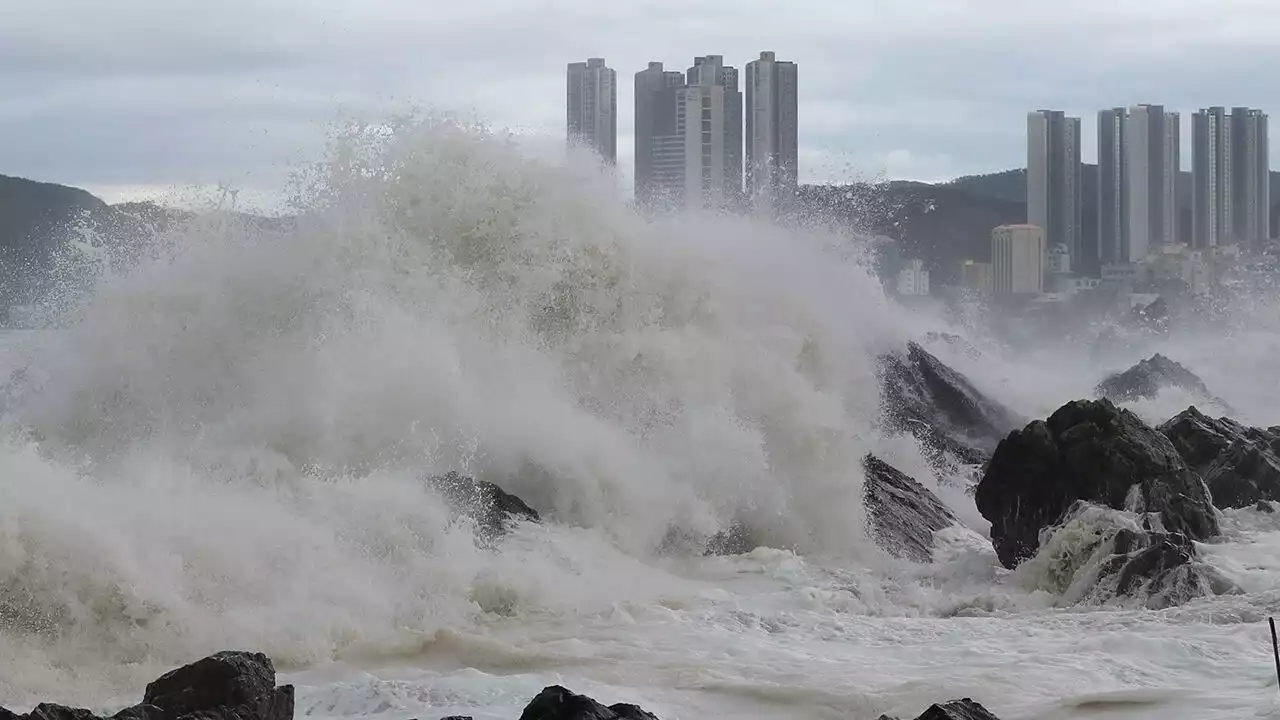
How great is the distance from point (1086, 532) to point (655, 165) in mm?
48627

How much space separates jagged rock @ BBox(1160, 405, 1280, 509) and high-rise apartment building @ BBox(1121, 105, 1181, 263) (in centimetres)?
8738

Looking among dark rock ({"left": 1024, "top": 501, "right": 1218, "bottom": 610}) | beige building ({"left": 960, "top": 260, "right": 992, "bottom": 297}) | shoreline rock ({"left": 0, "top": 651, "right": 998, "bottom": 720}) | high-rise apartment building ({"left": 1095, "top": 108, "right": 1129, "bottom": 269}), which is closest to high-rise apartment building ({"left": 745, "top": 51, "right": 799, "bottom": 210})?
beige building ({"left": 960, "top": 260, "right": 992, "bottom": 297})

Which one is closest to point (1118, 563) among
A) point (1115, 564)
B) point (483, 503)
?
point (1115, 564)

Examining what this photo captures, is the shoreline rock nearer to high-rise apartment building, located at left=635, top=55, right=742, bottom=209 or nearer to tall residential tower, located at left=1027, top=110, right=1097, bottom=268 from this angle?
high-rise apartment building, located at left=635, top=55, right=742, bottom=209

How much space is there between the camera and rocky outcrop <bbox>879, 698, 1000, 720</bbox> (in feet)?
20.1

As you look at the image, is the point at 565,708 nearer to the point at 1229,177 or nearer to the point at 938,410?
the point at 938,410

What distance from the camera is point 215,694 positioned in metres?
6.44

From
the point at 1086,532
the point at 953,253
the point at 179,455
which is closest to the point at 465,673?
the point at 179,455

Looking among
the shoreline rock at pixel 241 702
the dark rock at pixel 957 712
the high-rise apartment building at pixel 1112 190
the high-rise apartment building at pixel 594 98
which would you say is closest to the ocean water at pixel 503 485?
the shoreline rock at pixel 241 702

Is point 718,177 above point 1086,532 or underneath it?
above

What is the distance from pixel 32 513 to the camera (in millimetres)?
8922

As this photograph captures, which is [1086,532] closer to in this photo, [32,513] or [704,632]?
[704,632]

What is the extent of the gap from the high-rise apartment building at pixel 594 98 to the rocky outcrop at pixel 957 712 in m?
51.5

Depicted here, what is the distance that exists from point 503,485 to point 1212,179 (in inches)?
3840
